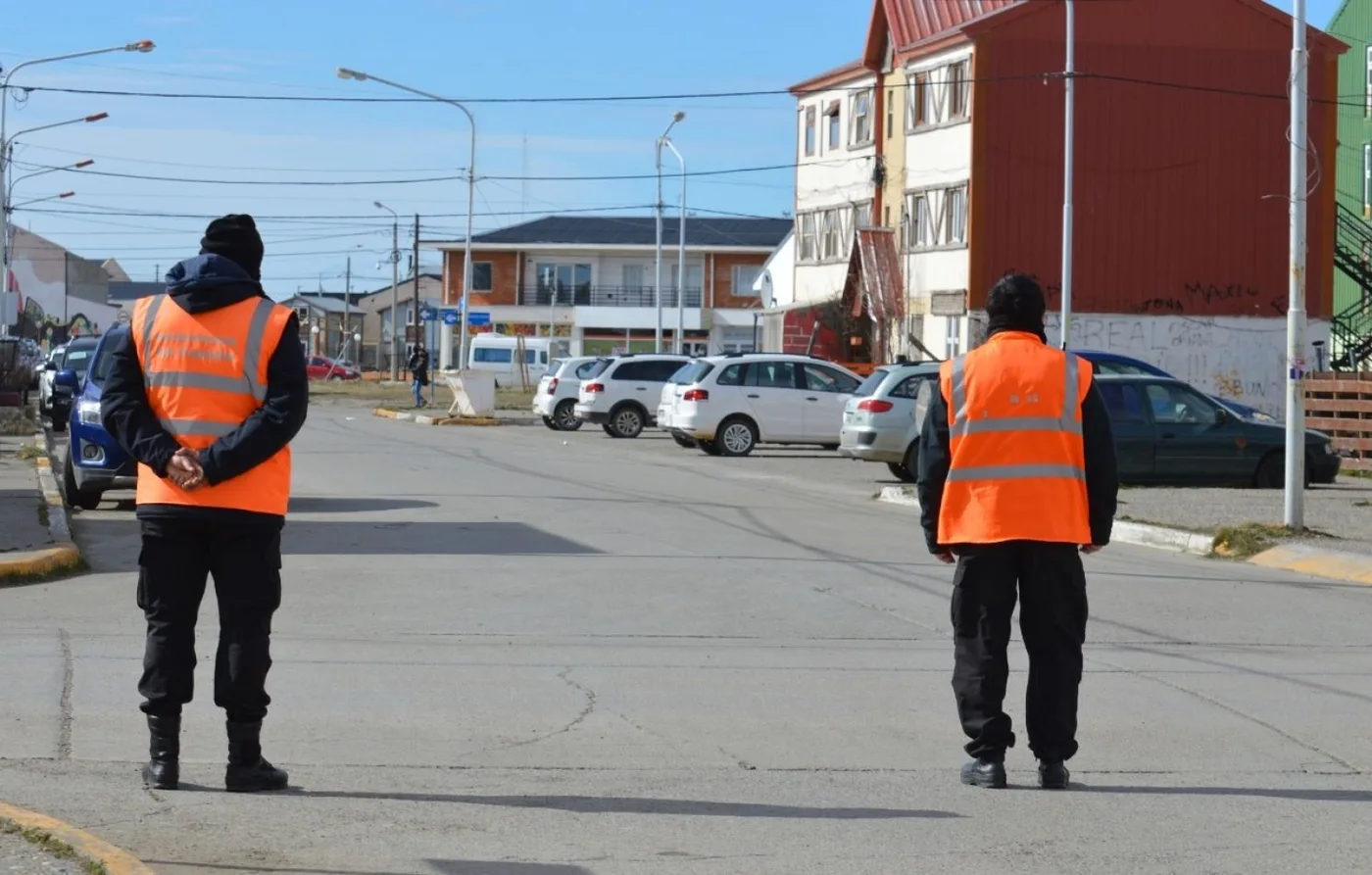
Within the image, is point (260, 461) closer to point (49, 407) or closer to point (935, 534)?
point (935, 534)

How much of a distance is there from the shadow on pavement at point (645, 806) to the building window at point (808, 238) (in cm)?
4815

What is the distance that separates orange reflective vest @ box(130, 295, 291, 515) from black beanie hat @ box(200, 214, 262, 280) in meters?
0.22

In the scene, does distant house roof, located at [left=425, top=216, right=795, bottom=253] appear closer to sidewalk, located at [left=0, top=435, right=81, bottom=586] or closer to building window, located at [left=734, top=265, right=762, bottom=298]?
building window, located at [left=734, top=265, right=762, bottom=298]

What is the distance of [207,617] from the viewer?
11203mm

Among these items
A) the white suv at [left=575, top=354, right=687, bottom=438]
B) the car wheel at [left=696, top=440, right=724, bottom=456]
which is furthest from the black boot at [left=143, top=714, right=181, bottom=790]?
the white suv at [left=575, top=354, right=687, bottom=438]

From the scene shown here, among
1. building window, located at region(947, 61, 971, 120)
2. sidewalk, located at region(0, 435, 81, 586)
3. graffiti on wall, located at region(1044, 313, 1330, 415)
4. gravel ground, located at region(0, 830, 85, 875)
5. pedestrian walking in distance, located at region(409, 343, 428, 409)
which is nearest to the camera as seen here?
gravel ground, located at region(0, 830, 85, 875)

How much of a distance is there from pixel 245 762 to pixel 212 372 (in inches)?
52.4

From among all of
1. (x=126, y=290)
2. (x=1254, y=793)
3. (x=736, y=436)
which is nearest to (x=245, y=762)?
(x=1254, y=793)

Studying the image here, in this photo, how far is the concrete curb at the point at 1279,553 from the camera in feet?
48.5

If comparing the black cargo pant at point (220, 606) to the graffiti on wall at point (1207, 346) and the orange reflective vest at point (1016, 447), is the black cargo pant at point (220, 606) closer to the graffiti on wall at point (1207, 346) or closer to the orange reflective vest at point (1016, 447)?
the orange reflective vest at point (1016, 447)

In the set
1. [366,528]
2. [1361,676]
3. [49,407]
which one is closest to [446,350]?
[49,407]

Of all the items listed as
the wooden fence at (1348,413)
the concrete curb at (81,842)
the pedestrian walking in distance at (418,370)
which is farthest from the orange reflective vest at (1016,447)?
the pedestrian walking in distance at (418,370)

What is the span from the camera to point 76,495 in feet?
60.2

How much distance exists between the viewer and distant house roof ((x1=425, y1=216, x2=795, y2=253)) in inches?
3531
